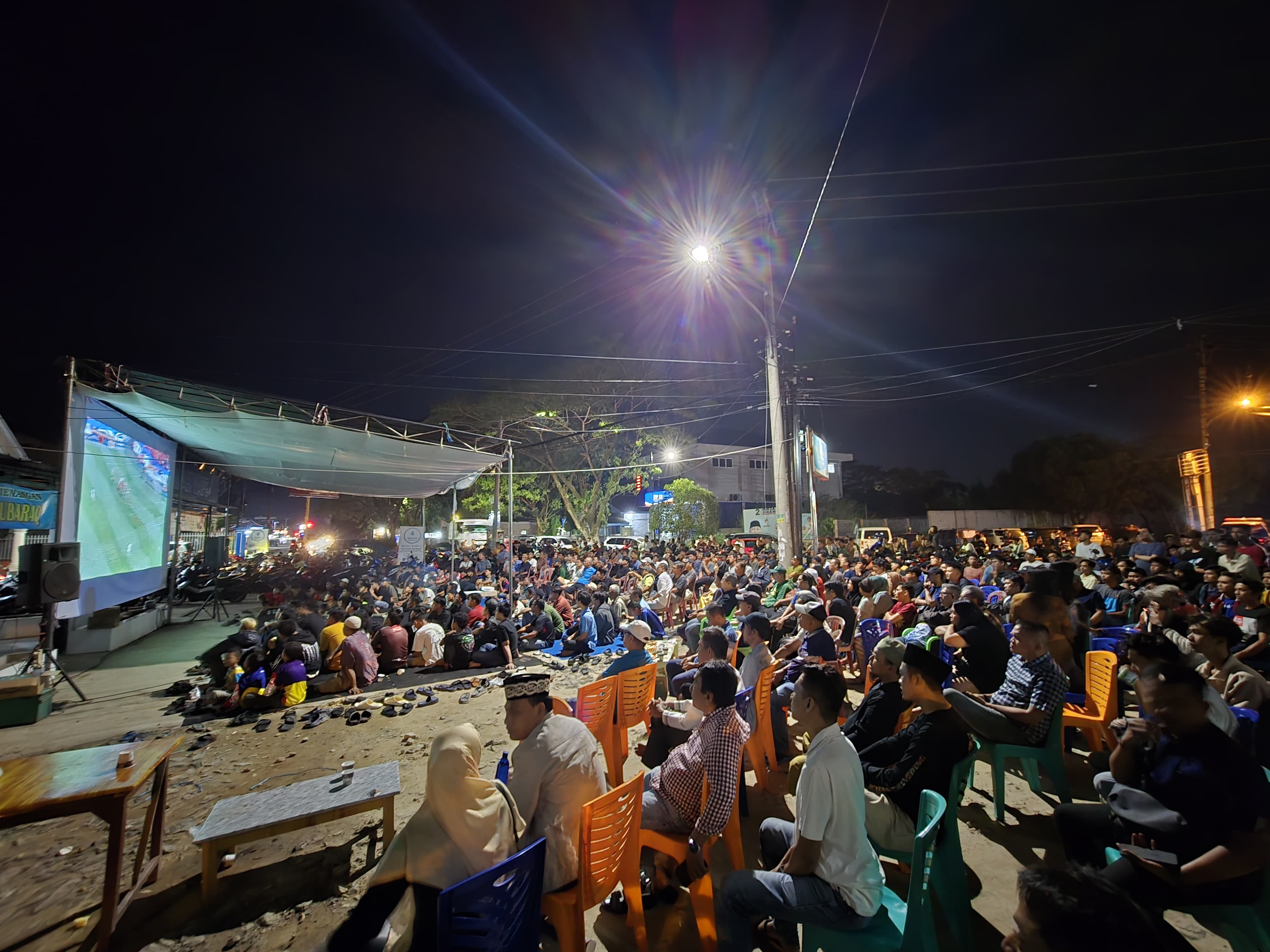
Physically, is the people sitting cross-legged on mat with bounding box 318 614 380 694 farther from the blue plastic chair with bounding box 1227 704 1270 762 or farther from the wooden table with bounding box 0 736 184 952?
the blue plastic chair with bounding box 1227 704 1270 762

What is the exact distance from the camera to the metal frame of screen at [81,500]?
7.20 metres

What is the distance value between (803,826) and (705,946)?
38.9 inches

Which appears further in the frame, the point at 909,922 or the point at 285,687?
the point at 285,687

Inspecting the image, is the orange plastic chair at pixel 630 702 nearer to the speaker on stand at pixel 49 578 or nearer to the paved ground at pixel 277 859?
the paved ground at pixel 277 859

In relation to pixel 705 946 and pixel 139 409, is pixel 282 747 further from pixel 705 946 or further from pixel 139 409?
pixel 139 409

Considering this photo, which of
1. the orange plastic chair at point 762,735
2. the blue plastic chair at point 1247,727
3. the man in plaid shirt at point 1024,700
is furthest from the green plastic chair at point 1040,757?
the orange plastic chair at point 762,735

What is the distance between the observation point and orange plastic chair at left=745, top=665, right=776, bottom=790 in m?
4.11

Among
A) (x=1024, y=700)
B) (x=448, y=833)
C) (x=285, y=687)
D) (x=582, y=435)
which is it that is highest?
(x=582, y=435)

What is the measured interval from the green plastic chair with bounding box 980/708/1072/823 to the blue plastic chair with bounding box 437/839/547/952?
127 inches

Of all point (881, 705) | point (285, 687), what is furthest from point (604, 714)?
point (285, 687)

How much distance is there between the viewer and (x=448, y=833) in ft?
6.72

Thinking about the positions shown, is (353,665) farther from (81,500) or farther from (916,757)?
(916,757)

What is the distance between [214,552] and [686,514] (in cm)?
2121

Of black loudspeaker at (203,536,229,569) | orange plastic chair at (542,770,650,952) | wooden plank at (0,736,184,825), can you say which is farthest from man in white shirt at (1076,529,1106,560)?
black loudspeaker at (203,536,229,569)
